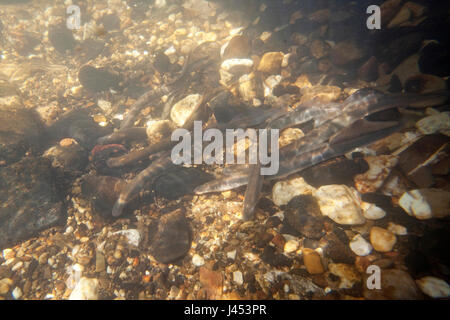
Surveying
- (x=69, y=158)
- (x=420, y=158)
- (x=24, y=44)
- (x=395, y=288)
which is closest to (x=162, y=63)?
(x=69, y=158)

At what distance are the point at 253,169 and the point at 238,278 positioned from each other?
2.16 meters

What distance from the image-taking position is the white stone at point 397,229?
3.26 metres

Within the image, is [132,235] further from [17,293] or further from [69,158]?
[69,158]

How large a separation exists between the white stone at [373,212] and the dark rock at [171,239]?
340cm

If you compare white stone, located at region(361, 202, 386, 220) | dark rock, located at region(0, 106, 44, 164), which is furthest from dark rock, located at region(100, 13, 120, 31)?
white stone, located at region(361, 202, 386, 220)

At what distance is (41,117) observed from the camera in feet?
24.5

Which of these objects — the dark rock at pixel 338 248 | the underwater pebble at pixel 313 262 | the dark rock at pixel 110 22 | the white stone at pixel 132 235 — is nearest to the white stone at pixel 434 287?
the dark rock at pixel 338 248

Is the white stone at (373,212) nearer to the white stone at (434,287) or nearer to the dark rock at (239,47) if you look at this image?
the white stone at (434,287)

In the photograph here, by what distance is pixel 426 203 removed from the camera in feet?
10.6

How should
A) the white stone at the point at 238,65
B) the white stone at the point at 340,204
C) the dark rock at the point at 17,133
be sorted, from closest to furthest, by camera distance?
1. the white stone at the point at 340,204
2. the dark rock at the point at 17,133
3. the white stone at the point at 238,65

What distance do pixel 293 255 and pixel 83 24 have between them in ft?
53.1

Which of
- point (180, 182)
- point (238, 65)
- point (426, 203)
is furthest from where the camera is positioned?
point (238, 65)

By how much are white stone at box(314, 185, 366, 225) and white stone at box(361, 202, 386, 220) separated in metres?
0.14
